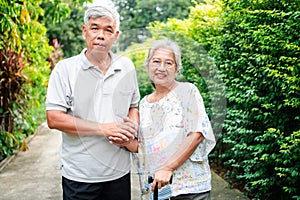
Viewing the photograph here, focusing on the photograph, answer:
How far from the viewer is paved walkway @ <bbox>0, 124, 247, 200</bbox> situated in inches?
159

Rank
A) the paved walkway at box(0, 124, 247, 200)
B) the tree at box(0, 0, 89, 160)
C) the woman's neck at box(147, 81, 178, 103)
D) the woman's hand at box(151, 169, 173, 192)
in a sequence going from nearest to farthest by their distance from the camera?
1. the woman's hand at box(151, 169, 173, 192)
2. the woman's neck at box(147, 81, 178, 103)
3. the paved walkway at box(0, 124, 247, 200)
4. the tree at box(0, 0, 89, 160)

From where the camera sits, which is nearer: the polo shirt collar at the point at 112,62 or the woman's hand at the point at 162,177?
the woman's hand at the point at 162,177

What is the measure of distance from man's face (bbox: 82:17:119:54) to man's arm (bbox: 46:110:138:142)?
1.15 ft

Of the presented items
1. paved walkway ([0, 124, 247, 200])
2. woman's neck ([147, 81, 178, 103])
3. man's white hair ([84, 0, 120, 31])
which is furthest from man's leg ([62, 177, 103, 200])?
paved walkway ([0, 124, 247, 200])

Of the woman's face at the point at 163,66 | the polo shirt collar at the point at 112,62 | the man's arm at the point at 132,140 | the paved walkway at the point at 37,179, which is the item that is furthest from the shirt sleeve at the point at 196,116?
the paved walkway at the point at 37,179

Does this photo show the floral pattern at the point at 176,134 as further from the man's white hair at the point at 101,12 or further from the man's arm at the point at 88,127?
the man's white hair at the point at 101,12

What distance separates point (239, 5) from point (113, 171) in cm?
214

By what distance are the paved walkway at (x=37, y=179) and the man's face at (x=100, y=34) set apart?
2411mm

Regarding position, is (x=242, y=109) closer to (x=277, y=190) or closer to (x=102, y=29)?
(x=277, y=190)

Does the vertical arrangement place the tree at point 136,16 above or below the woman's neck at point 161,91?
above

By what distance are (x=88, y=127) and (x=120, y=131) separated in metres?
0.15

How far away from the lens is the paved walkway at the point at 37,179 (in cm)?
403

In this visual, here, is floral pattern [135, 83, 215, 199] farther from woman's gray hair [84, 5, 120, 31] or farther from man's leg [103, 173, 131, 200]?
woman's gray hair [84, 5, 120, 31]

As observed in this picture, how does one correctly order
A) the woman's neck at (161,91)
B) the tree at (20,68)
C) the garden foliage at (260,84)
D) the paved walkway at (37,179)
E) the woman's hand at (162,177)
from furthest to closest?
the tree at (20,68), the paved walkway at (37,179), the garden foliage at (260,84), the woman's neck at (161,91), the woman's hand at (162,177)
